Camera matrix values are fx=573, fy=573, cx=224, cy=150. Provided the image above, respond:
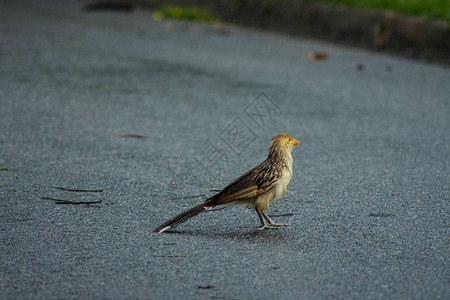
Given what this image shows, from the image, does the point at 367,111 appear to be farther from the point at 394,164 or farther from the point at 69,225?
the point at 69,225

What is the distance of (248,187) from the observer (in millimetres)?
3627

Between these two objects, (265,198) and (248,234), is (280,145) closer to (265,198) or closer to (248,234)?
(265,198)

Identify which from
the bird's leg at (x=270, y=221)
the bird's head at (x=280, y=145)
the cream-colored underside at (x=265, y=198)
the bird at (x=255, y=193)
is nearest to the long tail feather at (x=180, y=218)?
the bird at (x=255, y=193)

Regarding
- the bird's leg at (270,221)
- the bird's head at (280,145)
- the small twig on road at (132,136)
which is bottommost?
the small twig on road at (132,136)

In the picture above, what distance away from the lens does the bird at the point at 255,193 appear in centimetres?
359

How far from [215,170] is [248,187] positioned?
4.32 ft

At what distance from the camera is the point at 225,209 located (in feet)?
13.3

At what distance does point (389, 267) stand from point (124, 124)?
12.3 ft

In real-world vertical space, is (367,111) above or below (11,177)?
above

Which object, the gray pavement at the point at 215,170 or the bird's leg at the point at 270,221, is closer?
the gray pavement at the point at 215,170

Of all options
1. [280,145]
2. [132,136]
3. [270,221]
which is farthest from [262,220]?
[132,136]

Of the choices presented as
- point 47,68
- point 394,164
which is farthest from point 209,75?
point 394,164

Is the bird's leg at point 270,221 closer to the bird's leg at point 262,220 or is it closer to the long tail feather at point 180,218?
the bird's leg at point 262,220

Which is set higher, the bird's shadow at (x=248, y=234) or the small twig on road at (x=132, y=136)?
the bird's shadow at (x=248, y=234)
